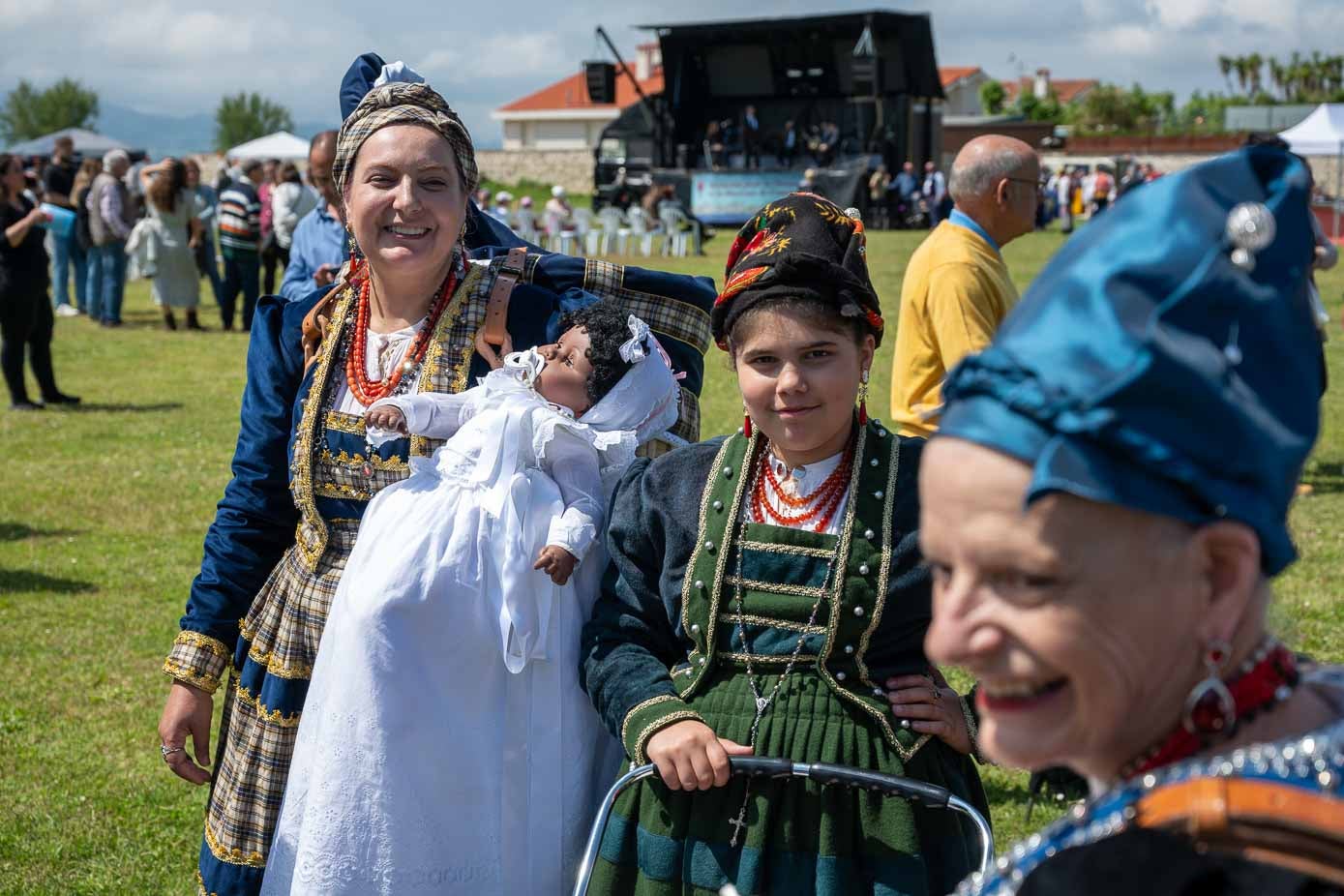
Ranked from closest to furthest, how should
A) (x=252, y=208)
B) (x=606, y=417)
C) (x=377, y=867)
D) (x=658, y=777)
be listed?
(x=658, y=777) → (x=377, y=867) → (x=606, y=417) → (x=252, y=208)

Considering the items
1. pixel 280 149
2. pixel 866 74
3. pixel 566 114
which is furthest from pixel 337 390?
pixel 566 114

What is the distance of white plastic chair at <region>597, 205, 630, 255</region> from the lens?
27234 millimetres

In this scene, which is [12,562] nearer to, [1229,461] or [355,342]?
[355,342]

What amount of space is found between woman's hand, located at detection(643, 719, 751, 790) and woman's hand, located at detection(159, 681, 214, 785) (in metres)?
1.17

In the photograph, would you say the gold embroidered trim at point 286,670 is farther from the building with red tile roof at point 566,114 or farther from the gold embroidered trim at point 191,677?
the building with red tile roof at point 566,114

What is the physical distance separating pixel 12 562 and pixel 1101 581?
766 cm

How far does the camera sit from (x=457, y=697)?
8.79 ft

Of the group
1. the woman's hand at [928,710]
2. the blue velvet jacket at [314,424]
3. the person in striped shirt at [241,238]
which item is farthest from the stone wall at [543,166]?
the woman's hand at [928,710]

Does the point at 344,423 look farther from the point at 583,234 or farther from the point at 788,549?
the point at 583,234

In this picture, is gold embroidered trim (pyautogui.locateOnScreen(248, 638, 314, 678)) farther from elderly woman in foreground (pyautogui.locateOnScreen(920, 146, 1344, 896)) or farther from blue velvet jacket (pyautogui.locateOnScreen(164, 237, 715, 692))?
elderly woman in foreground (pyautogui.locateOnScreen(920, 146, 1344, 896))

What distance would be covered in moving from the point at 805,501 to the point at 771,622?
8.9 inches

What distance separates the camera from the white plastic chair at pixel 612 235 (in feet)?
89.4

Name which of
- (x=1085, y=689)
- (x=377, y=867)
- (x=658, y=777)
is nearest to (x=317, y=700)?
(x=377, y=867)

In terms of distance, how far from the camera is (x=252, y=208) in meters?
15.9
